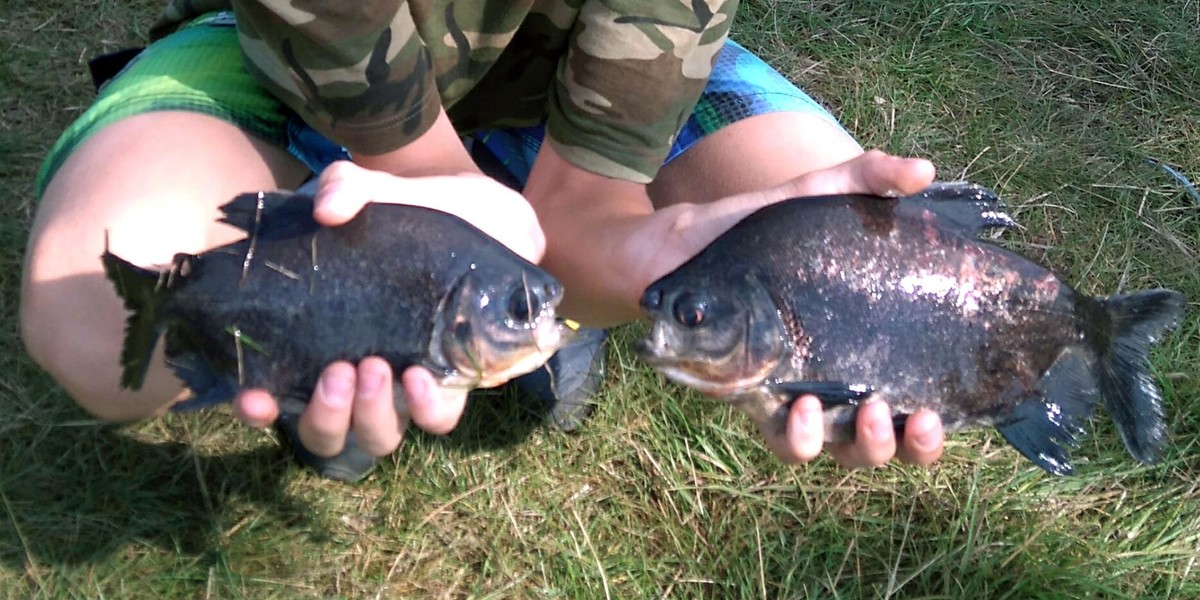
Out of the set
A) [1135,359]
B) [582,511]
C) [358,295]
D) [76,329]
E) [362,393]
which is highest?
[358,295]

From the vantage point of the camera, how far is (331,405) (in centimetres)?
179

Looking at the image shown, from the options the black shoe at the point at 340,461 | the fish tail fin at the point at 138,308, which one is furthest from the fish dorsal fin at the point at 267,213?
the black shoe at the point at 340,461

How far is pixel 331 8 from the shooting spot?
1977 mm

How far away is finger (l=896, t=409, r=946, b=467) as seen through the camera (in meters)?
1.89

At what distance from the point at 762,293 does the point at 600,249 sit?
0.52 metres

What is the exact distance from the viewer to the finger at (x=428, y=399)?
5.91ft

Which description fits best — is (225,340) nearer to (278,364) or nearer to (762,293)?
(278,364)

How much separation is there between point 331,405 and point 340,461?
87 centimetres

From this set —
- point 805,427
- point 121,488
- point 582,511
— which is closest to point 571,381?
point 582,511

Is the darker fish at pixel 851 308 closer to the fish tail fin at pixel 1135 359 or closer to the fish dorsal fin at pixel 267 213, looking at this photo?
the fish tail fin at pixel 1135 359

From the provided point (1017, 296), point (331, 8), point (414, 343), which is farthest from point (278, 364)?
point (1017, 296)

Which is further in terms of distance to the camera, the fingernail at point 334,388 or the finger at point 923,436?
the finger at point 923,436

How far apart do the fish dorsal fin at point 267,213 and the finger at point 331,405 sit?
0.28m

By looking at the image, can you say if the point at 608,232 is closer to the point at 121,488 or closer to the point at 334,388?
the point at 334,388
